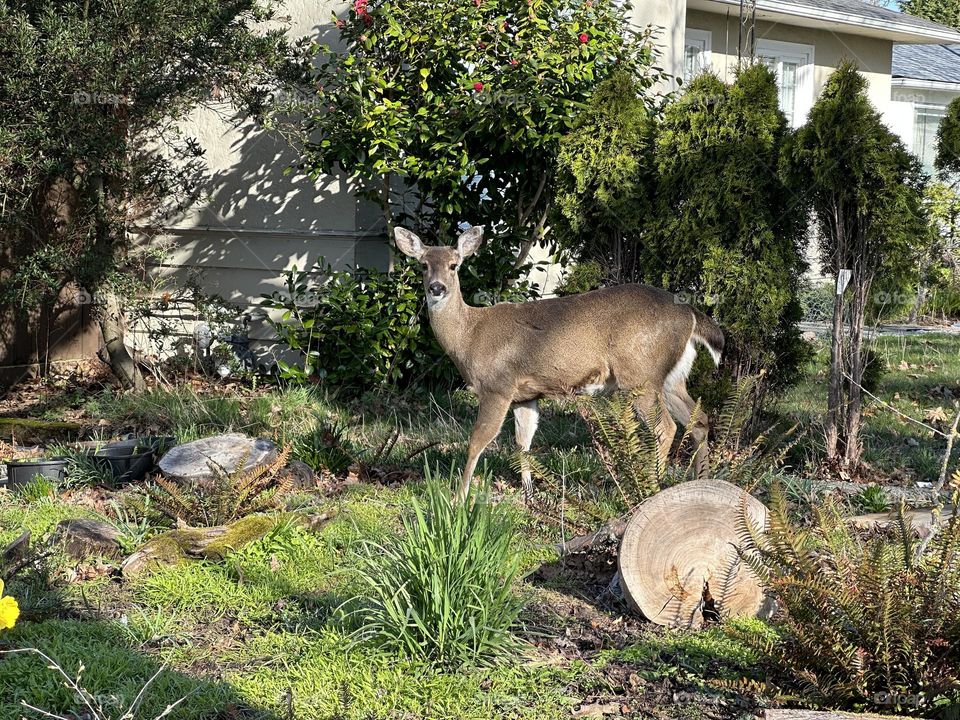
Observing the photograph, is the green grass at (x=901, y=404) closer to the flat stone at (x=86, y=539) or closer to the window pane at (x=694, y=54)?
the flat stone at (x=86, y=539)

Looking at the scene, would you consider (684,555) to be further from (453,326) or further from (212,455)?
(212,455)

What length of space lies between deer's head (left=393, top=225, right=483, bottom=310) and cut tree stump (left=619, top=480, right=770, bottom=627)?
251 cm

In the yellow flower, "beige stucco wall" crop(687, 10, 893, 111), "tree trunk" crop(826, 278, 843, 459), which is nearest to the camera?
the yellow flower

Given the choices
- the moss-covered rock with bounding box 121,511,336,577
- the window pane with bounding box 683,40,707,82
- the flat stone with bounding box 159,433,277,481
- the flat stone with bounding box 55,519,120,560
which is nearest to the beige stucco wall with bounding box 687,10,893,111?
the window pane with bounding box 683,40,707,82

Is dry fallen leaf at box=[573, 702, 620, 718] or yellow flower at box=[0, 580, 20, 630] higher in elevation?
yellow flower at box=[0, 580, 20, 630]

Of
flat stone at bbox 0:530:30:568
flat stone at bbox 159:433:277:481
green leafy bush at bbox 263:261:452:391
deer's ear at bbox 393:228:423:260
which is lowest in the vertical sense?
flat stone at bbox 0:530:30:568

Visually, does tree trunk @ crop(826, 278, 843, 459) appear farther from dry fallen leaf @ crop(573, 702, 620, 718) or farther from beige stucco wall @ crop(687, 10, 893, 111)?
beige stucco wall @ crop(687, 10, 893, 111)

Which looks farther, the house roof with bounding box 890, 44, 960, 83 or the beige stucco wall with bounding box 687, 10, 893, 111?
the house roof with bounding box 890, 44, 960, 83

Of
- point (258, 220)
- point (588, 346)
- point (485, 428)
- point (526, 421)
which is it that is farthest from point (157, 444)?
point (258, 220)

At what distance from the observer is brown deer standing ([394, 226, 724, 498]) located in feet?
Answer: 21.6

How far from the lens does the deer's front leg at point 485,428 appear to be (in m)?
6.46

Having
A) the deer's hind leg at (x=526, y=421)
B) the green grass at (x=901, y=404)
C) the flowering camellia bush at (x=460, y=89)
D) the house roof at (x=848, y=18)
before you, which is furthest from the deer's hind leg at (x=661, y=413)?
the house roof at (x=848, y=18)

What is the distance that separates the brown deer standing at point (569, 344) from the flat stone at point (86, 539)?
2178 mm

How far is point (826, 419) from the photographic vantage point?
7449 mm
